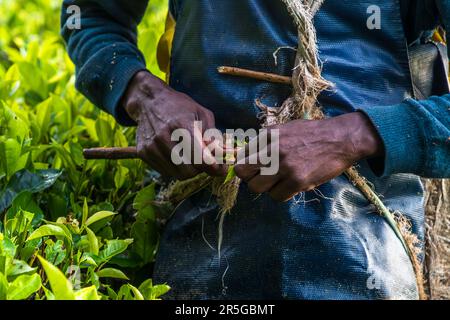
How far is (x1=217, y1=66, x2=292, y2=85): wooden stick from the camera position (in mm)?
1870

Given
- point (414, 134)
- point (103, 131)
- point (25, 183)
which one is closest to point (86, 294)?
point (25, 183)

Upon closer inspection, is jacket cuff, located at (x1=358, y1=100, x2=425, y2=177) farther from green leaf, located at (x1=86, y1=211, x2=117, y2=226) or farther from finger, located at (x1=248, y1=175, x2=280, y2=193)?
green leaf, located at (x1=86, y1=211, x2=117, y2=226)

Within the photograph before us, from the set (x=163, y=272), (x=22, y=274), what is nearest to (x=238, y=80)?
(x=163, y=272)

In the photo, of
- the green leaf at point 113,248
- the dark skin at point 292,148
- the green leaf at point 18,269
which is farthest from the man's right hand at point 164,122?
the green leaf at point 18,269

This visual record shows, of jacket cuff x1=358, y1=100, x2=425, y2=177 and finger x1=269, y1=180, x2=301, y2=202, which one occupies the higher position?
jacket cuff x1=358, y1=100, x2=425, y2=177

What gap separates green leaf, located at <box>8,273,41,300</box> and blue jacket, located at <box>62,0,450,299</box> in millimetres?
623

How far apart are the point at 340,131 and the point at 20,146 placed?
0.79m

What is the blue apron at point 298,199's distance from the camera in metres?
1.84

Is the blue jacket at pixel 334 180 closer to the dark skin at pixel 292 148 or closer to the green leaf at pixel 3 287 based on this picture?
the dark skin at pixel 292 148

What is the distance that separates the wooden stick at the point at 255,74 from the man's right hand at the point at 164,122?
0.11 meters

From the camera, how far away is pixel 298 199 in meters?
1.85

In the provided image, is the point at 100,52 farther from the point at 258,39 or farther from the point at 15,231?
the point at 15,231

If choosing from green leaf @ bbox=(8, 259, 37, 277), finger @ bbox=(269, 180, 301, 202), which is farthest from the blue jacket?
green leaf @ bbox=(8, 259, 37, 277)
